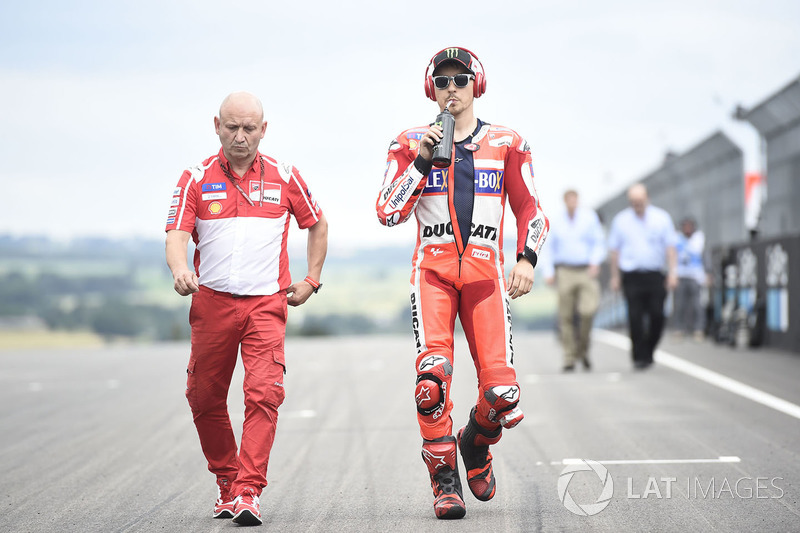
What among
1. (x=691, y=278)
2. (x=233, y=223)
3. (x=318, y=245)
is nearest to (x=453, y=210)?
(x=318, y=245)

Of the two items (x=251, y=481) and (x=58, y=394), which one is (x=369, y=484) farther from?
(x=58, y=394)

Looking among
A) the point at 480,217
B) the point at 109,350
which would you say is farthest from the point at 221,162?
Answer: the point at 109,350

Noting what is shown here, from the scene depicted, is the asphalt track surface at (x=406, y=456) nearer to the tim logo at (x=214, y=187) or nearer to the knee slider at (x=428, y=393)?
the knee slider at (x=428, y=393)

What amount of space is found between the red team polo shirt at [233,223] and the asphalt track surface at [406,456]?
1.11 meters

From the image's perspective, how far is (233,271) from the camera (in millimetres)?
6105

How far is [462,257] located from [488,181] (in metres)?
0.39

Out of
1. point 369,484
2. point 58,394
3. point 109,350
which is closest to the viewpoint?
point 369,484

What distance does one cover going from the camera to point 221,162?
6.18m

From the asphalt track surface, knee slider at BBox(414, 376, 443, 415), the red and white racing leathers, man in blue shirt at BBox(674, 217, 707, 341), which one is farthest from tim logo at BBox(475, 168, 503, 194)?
man in blue shirt at BBox(674, 217, 707, 341)

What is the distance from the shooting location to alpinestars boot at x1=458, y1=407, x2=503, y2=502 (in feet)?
19.7

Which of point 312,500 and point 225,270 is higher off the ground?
point 225,270

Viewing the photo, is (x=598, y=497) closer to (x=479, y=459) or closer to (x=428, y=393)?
(x=479, y=459)

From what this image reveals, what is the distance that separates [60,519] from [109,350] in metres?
17.5

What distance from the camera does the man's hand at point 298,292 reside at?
247 inches
